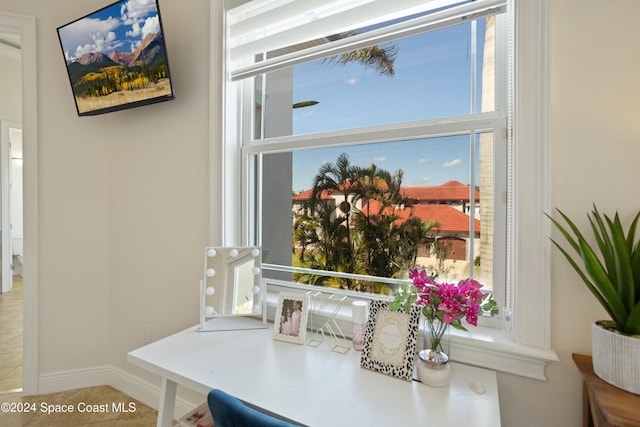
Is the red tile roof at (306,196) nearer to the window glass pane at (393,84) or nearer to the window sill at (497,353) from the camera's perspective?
the window glass pane at (393,84)

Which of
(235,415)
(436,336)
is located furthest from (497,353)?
(235,415)

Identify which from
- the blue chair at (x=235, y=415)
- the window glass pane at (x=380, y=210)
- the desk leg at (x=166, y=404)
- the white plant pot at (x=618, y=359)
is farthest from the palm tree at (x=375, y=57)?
the desk leg at (x=166, y=404)

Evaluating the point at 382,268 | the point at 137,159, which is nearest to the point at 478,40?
the point at 382,268

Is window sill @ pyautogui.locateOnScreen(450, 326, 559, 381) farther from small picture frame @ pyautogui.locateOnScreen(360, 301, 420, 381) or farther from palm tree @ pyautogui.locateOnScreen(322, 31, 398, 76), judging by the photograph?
palm tree @ pyautogui.locateOnScreen(322, 31, 398, 76)

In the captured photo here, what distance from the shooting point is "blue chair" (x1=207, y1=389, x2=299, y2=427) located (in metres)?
0.70

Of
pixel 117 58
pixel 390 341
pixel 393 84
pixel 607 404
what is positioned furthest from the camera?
pixel 117 58

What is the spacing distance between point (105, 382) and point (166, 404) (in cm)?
143

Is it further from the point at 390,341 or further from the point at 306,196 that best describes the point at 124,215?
the point at 390,341

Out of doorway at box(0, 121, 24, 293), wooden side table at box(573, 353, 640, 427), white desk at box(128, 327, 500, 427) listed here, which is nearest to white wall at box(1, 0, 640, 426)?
wooden side table at box(573, 353, 640, 427)

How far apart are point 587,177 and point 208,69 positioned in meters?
1.76

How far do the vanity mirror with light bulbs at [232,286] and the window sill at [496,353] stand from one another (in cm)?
77

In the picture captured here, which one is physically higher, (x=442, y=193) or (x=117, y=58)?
(x=117, y=58)

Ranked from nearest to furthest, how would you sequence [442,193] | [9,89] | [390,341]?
1. [390,341]
2. [442,193]
3. [9,89]

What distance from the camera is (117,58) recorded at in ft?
5.78
